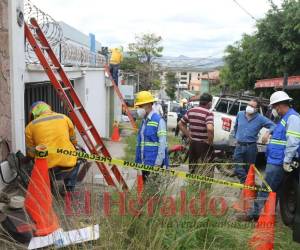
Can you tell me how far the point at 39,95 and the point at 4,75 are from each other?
3143 mm

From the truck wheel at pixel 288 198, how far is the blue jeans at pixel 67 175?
9.32ft

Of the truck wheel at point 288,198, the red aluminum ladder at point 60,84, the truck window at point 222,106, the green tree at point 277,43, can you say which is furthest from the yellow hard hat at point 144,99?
the green tree at point 277,43

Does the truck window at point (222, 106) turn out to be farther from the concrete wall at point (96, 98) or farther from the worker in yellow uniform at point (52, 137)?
the worker in yellow uniform at point (52, 137)

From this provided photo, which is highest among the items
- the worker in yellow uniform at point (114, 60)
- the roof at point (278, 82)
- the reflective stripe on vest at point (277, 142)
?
the worker in yellow uniform at point (114, 60)

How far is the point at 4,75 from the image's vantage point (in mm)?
4801

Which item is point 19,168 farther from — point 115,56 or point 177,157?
point 115,56

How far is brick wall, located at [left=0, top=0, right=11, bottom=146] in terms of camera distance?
187 inches

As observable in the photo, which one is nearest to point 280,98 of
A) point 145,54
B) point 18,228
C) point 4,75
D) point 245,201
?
point 245,201

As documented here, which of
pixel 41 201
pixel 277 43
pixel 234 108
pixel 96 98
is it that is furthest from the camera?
pixel 277 43

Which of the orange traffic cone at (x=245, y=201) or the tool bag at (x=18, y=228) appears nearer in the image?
the tool bag at (x=18, y=228)

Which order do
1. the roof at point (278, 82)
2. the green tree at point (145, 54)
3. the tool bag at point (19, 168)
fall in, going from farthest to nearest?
1. the green tree at point (145, 54)
2. the roof at point (278, 82)
3. the tool bag at point (19, 168)

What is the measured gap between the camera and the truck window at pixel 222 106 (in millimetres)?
12527

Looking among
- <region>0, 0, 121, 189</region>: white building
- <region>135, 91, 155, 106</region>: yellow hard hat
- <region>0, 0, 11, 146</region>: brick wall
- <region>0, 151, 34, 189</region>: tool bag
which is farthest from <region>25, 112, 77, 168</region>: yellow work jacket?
<region>135, 91, 155, 106</region>: yellow hard hat

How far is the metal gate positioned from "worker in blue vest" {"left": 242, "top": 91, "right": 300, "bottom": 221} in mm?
3714
